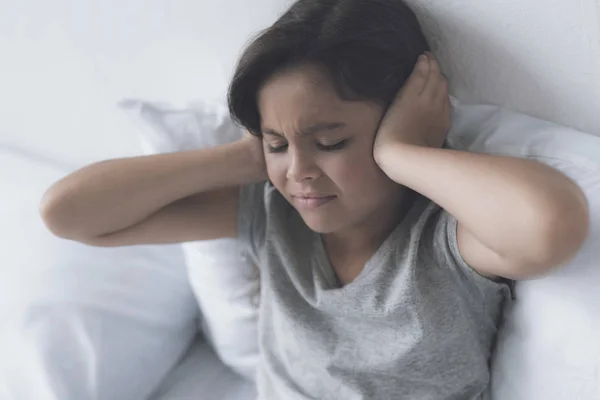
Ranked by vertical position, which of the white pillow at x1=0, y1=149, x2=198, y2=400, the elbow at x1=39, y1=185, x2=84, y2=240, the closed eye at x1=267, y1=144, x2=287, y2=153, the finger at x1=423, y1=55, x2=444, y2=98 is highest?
the finger at x1=423, y1=55, x2=444, y2=98

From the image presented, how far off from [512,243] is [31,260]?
788 mm

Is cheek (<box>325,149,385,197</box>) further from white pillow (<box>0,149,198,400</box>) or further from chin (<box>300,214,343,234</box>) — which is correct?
white pillow (<box>0,149,198,400</box>)

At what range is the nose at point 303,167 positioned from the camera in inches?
31.8

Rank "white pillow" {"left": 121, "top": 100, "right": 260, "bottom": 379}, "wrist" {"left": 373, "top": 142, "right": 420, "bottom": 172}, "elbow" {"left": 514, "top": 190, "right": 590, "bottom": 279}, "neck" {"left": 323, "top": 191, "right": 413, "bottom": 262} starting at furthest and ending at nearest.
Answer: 1. "white pillow" {"left": 121, "top": 100, "right": 260, "bottom": 379}
2. "neck" {"left": 323, "top": 191, "right": 413, "bottom": 262}
3. "wrist" {"left": 373, "top": 142, "right": 420, "bottom": 172}
4. "elbow" {"left": 514, "top": 190, "right": 590, "bottom": 279}

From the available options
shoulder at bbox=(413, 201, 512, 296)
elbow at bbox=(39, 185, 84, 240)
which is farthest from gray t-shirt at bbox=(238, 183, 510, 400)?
elbow at bbox=(39, 185, 84, 240)

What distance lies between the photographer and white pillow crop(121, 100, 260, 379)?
1.03 meters

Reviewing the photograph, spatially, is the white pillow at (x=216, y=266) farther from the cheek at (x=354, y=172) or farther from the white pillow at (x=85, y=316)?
the cheek at (x=354, y=172)

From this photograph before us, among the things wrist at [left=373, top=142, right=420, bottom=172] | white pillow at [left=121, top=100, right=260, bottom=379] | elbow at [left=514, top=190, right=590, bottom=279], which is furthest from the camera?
white pillow at [left=121, top=100, right=260, bottom=379]

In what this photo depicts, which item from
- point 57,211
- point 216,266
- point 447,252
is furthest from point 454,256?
point 57,211

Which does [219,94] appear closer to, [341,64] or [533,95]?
[341,64]

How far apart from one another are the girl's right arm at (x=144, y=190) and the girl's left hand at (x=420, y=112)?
21 cm

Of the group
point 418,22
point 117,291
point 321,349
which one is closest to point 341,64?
point 418,22

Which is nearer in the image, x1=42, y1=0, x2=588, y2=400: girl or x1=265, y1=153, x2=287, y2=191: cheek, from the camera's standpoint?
x1=42, y1=0, x2=588, y2=400: girl

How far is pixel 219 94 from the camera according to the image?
1.12 m
